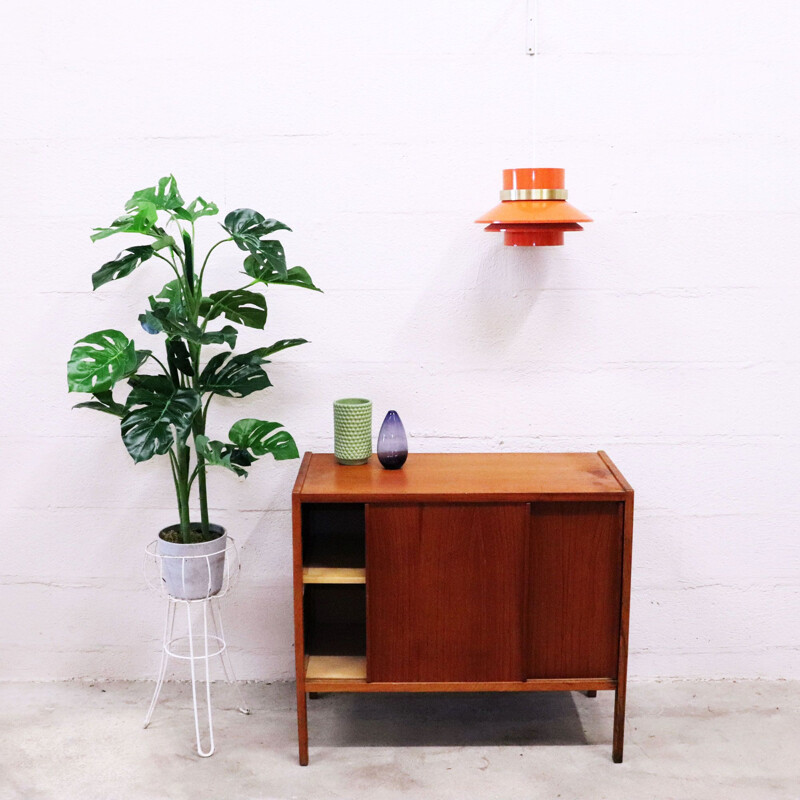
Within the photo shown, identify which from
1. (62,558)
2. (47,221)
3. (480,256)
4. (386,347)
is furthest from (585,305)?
(62,558)

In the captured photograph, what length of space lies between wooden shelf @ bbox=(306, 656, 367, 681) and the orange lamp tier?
126 centimetres

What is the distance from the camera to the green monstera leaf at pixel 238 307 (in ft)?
8.25

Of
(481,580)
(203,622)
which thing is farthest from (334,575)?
(203,622)

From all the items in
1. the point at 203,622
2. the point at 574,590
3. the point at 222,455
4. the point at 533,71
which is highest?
the point at 533,71

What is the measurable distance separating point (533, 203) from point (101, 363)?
1.16 metres

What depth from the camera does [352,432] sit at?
8.64 ft

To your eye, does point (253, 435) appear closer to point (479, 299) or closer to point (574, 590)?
point (479, 299)

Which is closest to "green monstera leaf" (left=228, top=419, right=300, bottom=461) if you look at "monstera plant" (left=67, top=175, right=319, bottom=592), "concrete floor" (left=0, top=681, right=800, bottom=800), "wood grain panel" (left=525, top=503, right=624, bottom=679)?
"monstera plant" (left=67, top=175, right=319, bottom=592)

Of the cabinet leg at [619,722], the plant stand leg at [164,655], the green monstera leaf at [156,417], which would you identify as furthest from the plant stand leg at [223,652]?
the cabinet leg at [619,722]

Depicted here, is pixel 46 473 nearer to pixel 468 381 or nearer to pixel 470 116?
pixel 468 381

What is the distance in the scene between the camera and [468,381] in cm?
285

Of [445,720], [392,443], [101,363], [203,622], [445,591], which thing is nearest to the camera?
[101,363]

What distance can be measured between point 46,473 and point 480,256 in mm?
1507

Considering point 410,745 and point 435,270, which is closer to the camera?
point 410,745
